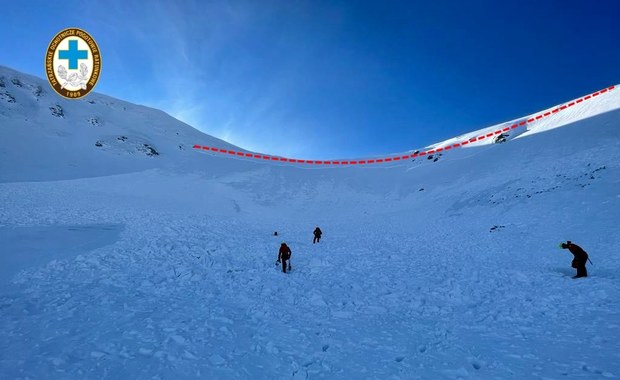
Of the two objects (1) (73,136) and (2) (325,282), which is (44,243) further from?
(1) (73,136)

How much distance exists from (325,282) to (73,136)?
179 ft

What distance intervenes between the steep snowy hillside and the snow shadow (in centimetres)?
1998

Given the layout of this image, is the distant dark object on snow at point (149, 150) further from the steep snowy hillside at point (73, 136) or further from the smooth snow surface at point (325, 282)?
the smooth snow surface at point (325, 282)

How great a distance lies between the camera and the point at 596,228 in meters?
15.9

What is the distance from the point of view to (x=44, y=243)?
43.1 ft

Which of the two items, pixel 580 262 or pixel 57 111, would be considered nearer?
pixel 580 262

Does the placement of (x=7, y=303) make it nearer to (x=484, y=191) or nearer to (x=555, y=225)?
(x=555, y=225)

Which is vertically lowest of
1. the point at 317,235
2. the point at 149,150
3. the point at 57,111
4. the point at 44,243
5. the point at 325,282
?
the point at 325,282

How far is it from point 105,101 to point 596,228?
82.5m

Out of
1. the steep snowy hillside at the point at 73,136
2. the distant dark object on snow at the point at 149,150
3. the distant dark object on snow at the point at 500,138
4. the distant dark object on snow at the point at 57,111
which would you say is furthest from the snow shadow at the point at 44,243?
the distant dark object on snow at the point at 57,111

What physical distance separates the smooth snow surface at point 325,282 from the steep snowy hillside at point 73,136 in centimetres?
348

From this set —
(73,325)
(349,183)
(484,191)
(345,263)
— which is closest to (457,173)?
(484,191)

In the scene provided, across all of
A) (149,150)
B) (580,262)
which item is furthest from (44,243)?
(149,150)

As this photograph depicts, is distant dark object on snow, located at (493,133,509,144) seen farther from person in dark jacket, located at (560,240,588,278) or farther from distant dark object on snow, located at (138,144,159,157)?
distant dark object on snow, located at (138,144,159,157)
